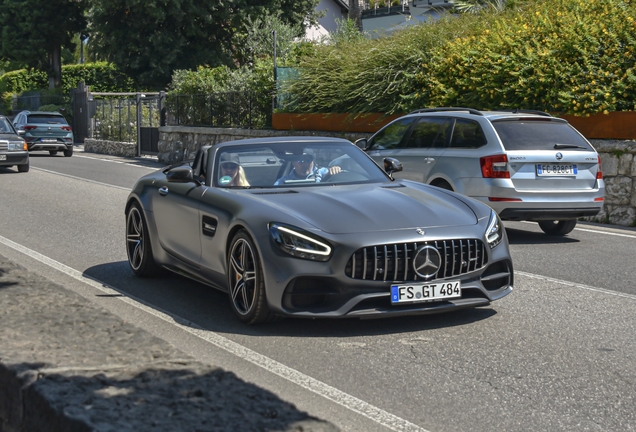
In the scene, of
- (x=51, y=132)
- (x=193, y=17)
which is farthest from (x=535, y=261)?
(x=193, y=17)

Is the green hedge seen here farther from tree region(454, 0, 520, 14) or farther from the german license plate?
the german license plate

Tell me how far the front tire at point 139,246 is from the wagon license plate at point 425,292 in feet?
10.1

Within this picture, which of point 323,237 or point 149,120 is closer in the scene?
point 323,237

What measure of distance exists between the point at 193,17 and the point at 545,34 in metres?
32.8

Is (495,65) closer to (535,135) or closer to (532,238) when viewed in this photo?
(535,135)

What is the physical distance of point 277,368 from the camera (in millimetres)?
5691

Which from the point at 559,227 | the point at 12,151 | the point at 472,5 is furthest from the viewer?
the point at 472,5

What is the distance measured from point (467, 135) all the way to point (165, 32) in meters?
37.7

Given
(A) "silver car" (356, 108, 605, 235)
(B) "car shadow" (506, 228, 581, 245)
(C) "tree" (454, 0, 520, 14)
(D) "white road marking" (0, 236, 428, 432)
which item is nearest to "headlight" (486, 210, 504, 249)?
(D) "white road marking" (0, 236, 428, 432)

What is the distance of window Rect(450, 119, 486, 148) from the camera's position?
12.0 meters

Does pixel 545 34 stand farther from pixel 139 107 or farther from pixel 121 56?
pixel 121 56

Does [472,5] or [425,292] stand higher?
[472,5]

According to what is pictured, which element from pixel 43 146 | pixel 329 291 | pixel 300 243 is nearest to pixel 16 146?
pixel 43 146

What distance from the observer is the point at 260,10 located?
48.6 metres
